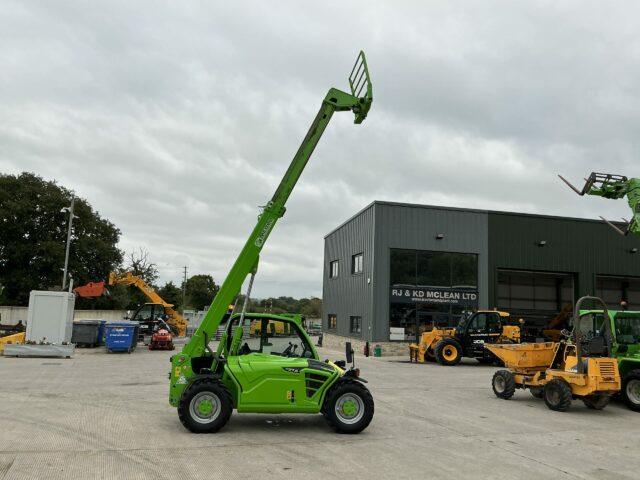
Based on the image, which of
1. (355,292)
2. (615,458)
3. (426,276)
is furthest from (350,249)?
(615,458)

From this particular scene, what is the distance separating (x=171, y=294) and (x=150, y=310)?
41557 mm

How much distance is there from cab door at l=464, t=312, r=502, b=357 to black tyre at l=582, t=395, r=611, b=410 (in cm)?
1068

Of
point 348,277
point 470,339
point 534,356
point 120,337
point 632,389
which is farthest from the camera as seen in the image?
point 348,277

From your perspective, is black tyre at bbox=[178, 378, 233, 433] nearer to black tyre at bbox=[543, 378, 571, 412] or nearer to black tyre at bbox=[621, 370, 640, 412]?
black tyre at bbox=[543, 378, 571, 412]

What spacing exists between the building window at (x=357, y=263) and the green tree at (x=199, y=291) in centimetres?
6062

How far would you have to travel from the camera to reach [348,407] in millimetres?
8039

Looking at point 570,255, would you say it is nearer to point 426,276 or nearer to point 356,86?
point 426,276

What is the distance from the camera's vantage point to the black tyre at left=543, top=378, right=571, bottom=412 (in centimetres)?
1062

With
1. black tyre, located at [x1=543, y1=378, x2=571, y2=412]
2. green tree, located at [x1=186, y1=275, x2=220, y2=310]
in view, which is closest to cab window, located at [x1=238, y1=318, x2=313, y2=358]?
black tyre, located at [x1=543, y1=378, x2=571, y2=412]

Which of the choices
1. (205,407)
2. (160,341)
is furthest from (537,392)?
(160,341)

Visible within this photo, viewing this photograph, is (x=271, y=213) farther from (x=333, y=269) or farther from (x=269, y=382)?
(x=333, y=269)

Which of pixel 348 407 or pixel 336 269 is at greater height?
pixel 336 269

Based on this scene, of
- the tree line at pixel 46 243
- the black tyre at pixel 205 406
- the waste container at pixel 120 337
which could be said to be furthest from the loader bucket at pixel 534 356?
the tree line at pixel 46 243

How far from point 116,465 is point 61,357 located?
50.4 ft
